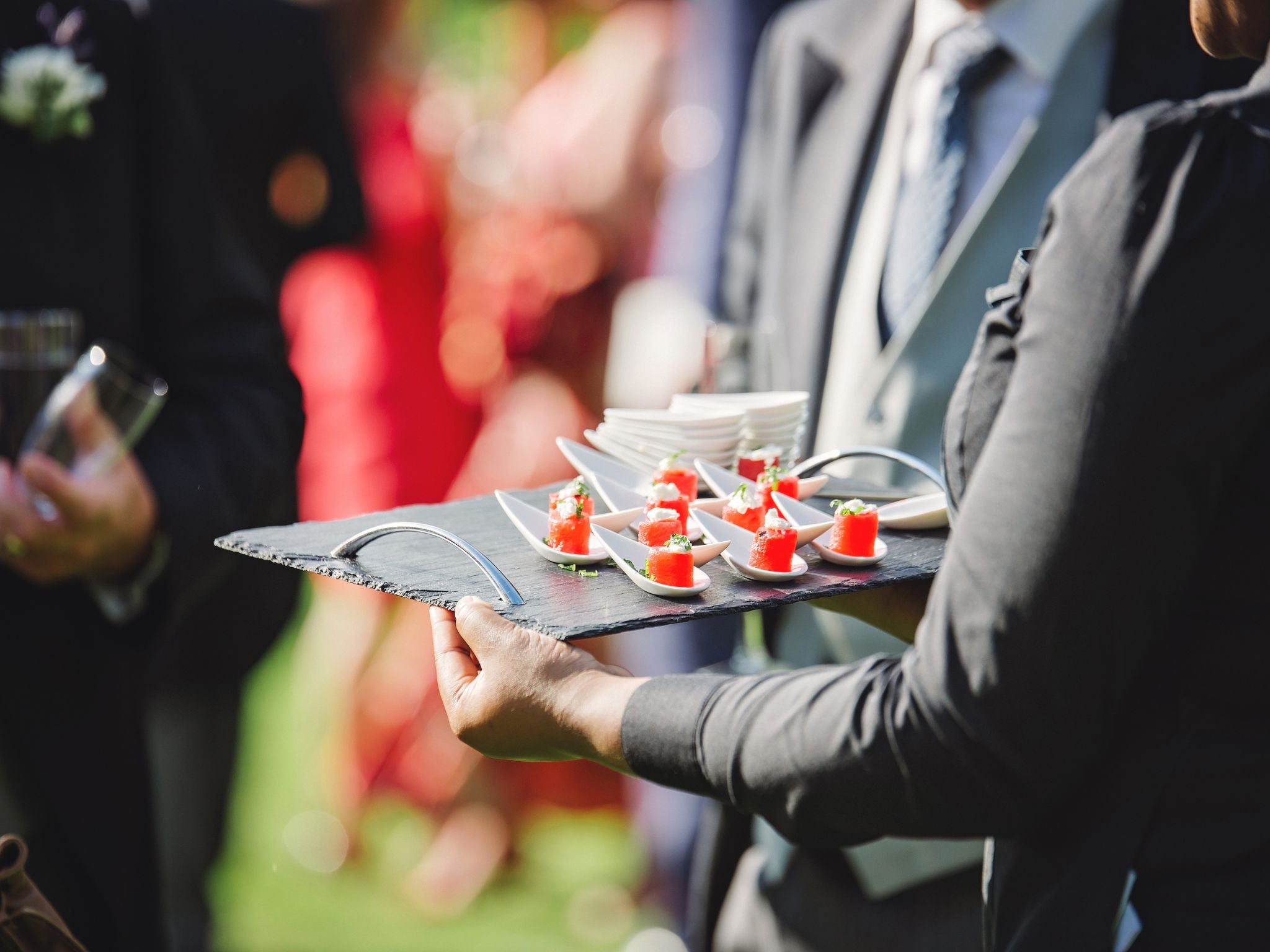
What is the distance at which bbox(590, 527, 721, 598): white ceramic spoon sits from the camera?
83 cm

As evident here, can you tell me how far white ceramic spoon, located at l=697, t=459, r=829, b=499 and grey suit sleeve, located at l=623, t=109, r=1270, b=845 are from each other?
324mm

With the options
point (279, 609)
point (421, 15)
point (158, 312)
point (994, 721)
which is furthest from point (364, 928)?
point (994, 721)

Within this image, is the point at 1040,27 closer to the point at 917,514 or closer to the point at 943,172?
the point at 943,172

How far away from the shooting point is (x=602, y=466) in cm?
107

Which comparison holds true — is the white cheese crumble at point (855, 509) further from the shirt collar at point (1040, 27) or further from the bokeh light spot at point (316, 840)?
the bokeh light spot at point (316, 840)

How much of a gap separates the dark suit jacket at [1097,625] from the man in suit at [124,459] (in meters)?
0.87

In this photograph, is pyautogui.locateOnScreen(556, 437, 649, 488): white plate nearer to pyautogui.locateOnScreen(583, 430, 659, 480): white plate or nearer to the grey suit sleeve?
pyautogui.locateOnScreen(583, 430, 659, 480): white plate

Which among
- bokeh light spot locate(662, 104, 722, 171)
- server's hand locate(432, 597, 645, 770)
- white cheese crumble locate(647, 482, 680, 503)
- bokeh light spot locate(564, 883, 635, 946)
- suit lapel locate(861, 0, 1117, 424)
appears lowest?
bokeh light spot locate(564, 883, 635, 946)

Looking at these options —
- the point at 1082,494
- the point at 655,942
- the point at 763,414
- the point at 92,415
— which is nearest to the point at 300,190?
the point at 92,415

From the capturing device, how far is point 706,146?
2447 mm

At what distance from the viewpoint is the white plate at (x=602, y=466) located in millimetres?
1051

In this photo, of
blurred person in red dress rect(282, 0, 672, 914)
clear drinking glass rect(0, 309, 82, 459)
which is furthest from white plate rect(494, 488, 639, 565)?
blurred person in red dress rect(282, 0, 672, 914)

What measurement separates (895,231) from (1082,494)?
97cm

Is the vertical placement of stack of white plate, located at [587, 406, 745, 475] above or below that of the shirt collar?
below
